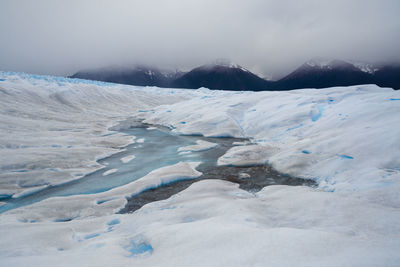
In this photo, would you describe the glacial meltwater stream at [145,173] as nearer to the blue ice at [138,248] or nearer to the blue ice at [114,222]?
the blue ice at [114,222]

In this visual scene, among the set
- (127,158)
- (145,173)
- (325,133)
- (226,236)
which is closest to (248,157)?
(325,133)

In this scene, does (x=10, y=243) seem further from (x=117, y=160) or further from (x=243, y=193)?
(x=117, y=160)

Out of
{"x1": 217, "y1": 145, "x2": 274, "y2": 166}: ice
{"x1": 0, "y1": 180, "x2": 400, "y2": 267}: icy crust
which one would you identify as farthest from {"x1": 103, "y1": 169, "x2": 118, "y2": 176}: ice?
{"x1": 217, "y1": 145, "x2": 274, "y2": 166}: ice

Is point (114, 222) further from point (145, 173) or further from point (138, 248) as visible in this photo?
point (145, 173)

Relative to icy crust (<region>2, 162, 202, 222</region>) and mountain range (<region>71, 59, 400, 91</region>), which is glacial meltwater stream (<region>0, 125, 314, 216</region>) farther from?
mountain range (<region>71, 59, 400, 91</region>)

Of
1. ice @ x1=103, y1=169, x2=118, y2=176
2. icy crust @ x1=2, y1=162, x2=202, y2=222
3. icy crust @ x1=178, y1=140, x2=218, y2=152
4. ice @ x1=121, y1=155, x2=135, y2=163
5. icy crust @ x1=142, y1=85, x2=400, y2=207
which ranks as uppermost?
icy crust @ x1=142, y1=85, x2=400, y2=207
